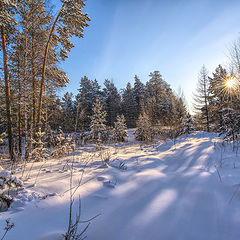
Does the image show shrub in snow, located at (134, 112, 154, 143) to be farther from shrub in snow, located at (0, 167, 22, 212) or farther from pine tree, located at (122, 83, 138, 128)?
pine tree, located at (122, 83, 138, 128)

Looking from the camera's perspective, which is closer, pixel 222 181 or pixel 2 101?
pixel 222 181

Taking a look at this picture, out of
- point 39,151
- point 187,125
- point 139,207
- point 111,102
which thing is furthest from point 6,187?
point 111,102

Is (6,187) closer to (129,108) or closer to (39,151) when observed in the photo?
(39,151)

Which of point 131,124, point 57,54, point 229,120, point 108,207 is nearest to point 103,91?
point 131,124

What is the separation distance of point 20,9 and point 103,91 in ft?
88.1

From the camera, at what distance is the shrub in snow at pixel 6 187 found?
1247mm

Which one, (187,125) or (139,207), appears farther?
(187,125)

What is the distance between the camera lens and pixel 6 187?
4.86 feet

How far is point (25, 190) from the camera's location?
1491 millimetres

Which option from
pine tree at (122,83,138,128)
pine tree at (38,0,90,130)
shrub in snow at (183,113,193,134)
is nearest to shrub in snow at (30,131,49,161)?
pine tree at (38,0,90,130)

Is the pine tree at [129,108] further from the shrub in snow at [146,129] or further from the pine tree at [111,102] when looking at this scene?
the shrub in snow at [146,129]

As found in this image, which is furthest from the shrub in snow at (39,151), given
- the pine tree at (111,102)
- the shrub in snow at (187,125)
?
the pine tree at (111,102)

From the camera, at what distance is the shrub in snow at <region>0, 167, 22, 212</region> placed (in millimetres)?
1247

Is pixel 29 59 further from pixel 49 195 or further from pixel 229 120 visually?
pixel 229 120
